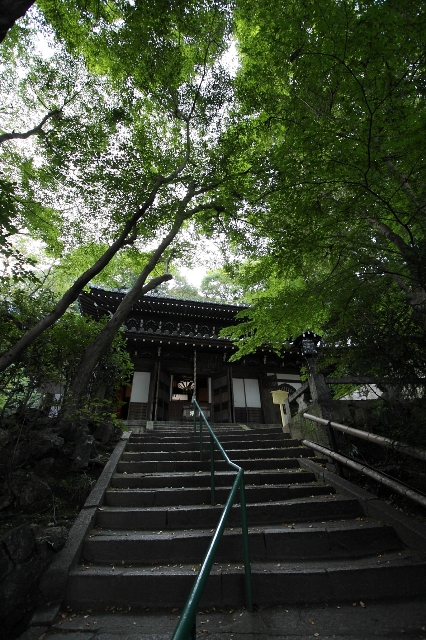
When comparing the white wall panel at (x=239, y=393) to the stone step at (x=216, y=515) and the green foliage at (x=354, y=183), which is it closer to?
the green foliage at (x=354, y=183)

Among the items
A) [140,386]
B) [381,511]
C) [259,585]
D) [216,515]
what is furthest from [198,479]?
[140,386]

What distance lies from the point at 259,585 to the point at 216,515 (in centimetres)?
117

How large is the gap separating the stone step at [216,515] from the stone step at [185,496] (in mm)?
313

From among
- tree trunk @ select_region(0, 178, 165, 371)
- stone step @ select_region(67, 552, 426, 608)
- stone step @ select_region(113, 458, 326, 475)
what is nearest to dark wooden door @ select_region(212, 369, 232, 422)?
stone step @ select_region(113, 458, 326, 475)

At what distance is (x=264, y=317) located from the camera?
5418mm

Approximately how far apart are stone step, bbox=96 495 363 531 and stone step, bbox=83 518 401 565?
1.28 ft

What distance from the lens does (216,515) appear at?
3.86m

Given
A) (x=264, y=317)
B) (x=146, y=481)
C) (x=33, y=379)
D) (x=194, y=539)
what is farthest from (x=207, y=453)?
(x=33, y=379)

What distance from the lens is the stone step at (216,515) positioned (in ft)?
12.5

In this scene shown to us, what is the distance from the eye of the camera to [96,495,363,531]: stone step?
12.5 feet

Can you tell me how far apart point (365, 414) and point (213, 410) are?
9.02 m

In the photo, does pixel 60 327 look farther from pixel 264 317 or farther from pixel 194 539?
→ pixel 194 539

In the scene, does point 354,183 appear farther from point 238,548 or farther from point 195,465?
point 195,465

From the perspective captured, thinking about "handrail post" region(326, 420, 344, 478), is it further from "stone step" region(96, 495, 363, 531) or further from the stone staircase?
"stone step" region(96, 495, 363, 531)
